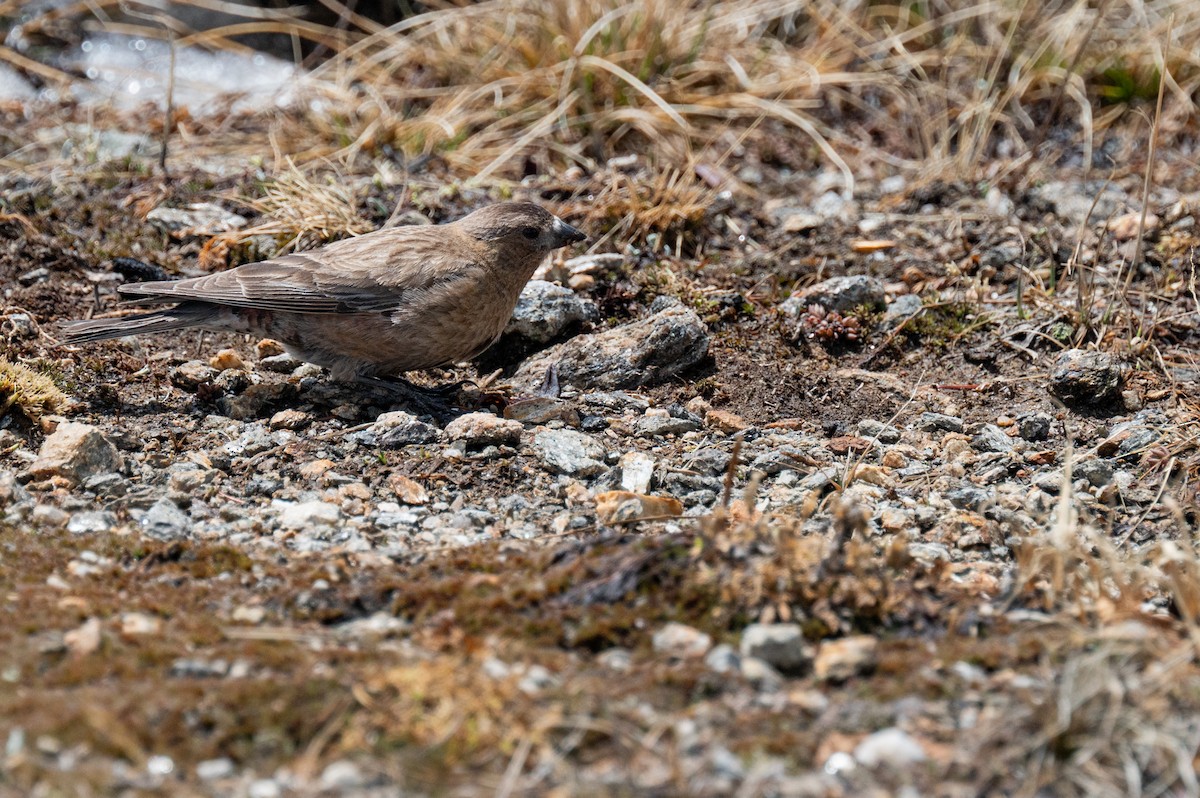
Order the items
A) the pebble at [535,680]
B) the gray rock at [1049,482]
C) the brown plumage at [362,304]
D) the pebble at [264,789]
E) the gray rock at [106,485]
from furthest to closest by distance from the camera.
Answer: the brown plumage at [362,304] < the gray rock at [1049,482] < the gray rock at [106,485] < the pebble at [535,680] < the pebble at [264,789]

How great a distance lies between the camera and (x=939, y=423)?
5.25 metres

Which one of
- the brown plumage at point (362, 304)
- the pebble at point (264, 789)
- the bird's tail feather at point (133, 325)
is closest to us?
the pebble at point (264, 789)

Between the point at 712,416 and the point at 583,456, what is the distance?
0.75 metres

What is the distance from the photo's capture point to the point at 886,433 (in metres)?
5.17

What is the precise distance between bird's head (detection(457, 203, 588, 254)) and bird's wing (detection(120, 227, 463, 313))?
26 centimetres

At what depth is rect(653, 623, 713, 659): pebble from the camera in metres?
3.31

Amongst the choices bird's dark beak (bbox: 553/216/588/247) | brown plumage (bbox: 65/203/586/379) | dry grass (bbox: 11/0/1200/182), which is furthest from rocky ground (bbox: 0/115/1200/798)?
dry grass (bbox: 11/0/1200/182)

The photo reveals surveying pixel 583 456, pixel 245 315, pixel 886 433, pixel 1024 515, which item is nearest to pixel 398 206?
pixel 245 315

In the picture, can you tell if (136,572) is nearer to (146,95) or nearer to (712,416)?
(712,416)

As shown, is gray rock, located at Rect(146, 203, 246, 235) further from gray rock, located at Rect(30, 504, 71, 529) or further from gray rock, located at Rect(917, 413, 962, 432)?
gray rock, located at Rect(917, 413, 962, 432)

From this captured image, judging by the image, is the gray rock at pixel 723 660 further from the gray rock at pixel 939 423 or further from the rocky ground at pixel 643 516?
the gray rock at pixel 939 423

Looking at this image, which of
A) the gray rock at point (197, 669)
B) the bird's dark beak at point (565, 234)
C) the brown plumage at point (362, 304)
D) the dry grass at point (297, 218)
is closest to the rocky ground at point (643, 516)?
the gray rock at point (197, 669)

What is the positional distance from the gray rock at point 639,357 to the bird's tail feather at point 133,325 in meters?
1.55

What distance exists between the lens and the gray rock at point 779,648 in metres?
3.23
